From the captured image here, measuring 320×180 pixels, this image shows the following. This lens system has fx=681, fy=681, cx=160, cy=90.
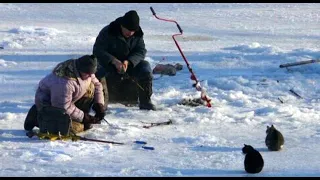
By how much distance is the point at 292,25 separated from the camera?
1523 centimetres

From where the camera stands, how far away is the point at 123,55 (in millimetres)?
8117

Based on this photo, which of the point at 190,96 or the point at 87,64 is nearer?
the point at 87,64

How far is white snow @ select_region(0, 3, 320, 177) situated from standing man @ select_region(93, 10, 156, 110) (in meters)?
0.34

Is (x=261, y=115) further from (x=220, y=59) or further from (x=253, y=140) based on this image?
(x=220, y=59)

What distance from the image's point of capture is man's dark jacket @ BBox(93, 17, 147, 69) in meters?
7.95

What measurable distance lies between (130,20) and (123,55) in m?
0.58

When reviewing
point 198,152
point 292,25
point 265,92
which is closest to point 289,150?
point 198,152

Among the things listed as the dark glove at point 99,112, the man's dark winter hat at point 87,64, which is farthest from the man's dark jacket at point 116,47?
the man's dark winter hat at point 87,64

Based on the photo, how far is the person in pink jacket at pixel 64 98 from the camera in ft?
21.5

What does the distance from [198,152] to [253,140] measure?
756 millimetres

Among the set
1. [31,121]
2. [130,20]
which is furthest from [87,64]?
[130,20]

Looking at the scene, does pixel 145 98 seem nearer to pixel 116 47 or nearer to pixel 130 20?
pixel 116 47

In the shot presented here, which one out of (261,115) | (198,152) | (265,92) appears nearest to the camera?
(198,152)

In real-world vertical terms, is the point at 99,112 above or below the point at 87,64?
below
